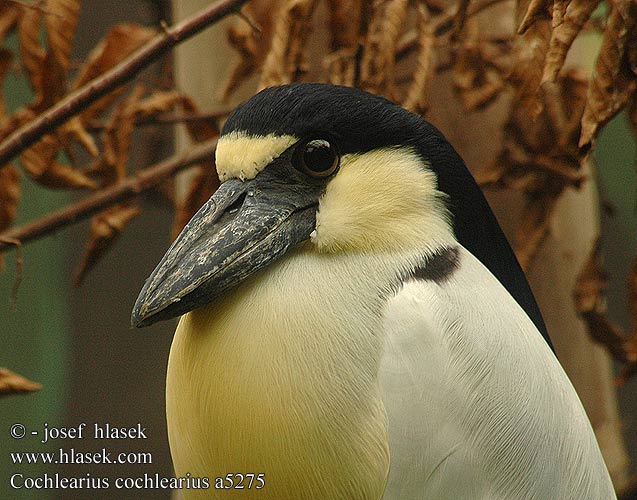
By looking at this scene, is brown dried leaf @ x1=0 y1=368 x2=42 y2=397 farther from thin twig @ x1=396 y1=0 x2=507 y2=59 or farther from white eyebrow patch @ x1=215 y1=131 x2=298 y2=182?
thin twig @ x1=396 y1=0 x2=507 y2=59

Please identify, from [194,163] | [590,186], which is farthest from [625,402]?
[194,163]

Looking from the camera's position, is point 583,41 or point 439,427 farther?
point 583,41

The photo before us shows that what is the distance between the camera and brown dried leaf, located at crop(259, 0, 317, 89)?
3.09ft

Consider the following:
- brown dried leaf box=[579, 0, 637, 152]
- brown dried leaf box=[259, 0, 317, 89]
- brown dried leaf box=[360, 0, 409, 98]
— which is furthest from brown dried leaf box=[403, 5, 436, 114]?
brown dried leaf box=[579, 0, 637, 152]

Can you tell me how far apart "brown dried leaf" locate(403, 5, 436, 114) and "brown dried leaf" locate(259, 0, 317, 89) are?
0.13m

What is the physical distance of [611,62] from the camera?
2.55 feet

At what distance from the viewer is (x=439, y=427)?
0.63 metres

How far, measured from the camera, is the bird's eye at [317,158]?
67 cm

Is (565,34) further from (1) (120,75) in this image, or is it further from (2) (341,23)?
(1) (120,75)

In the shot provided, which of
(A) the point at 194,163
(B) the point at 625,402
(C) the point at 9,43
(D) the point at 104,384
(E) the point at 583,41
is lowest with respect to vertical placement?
(B) the point at 625,402

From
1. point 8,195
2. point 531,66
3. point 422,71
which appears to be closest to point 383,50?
point 422,71

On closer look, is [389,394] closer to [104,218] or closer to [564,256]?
[104,218]

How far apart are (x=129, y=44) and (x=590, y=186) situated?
738 millimetres

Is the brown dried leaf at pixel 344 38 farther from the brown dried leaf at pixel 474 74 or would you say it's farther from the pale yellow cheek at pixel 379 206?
the pale yellow cheek at pixel 379 206
